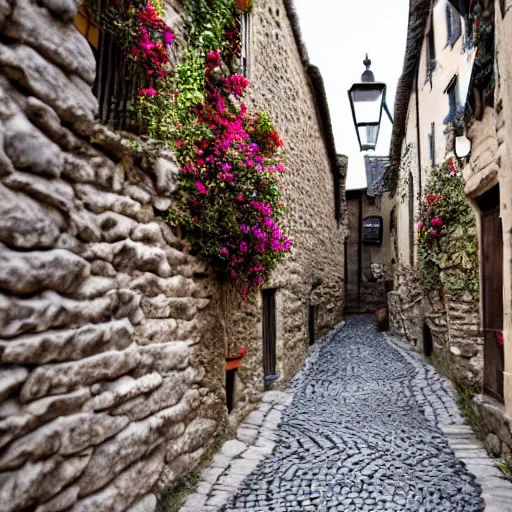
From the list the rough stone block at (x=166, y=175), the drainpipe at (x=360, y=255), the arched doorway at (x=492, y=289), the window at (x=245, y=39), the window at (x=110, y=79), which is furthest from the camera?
the drainpipe at (x=360, y=255)

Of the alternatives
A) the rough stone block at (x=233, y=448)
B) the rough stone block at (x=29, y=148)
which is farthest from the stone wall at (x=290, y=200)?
the rough stone block at (x=29, y=148)

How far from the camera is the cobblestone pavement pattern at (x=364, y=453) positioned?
3.19m

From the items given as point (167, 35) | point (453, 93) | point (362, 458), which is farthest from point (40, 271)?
point (453, 93)

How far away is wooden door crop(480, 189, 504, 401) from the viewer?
404 centimetres

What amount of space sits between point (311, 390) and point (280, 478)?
9.06ft

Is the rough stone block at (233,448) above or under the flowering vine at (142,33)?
under

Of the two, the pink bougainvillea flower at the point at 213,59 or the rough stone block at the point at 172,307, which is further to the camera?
the pink bougainvillea flower at the point at 213,59

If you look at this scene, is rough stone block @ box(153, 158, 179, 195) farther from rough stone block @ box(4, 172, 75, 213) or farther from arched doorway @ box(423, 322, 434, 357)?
arched doorway @ box(423, 322, 434, 357)

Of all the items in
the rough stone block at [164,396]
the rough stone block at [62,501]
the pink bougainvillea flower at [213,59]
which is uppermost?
the pink bougainvillea flower at [213,59]

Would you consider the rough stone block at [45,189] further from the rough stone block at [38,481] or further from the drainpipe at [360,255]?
the drainpipe at [360,255]

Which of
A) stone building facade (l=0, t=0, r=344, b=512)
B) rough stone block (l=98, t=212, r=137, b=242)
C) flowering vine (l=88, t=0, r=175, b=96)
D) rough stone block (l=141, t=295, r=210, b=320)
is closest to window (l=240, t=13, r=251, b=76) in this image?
stone building facade (l=0, t=0, r=344, b=512)

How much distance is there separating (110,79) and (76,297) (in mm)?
1436

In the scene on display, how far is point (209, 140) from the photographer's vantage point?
3.69 metres

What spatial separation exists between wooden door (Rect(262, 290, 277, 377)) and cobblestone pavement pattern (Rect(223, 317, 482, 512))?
527mm
